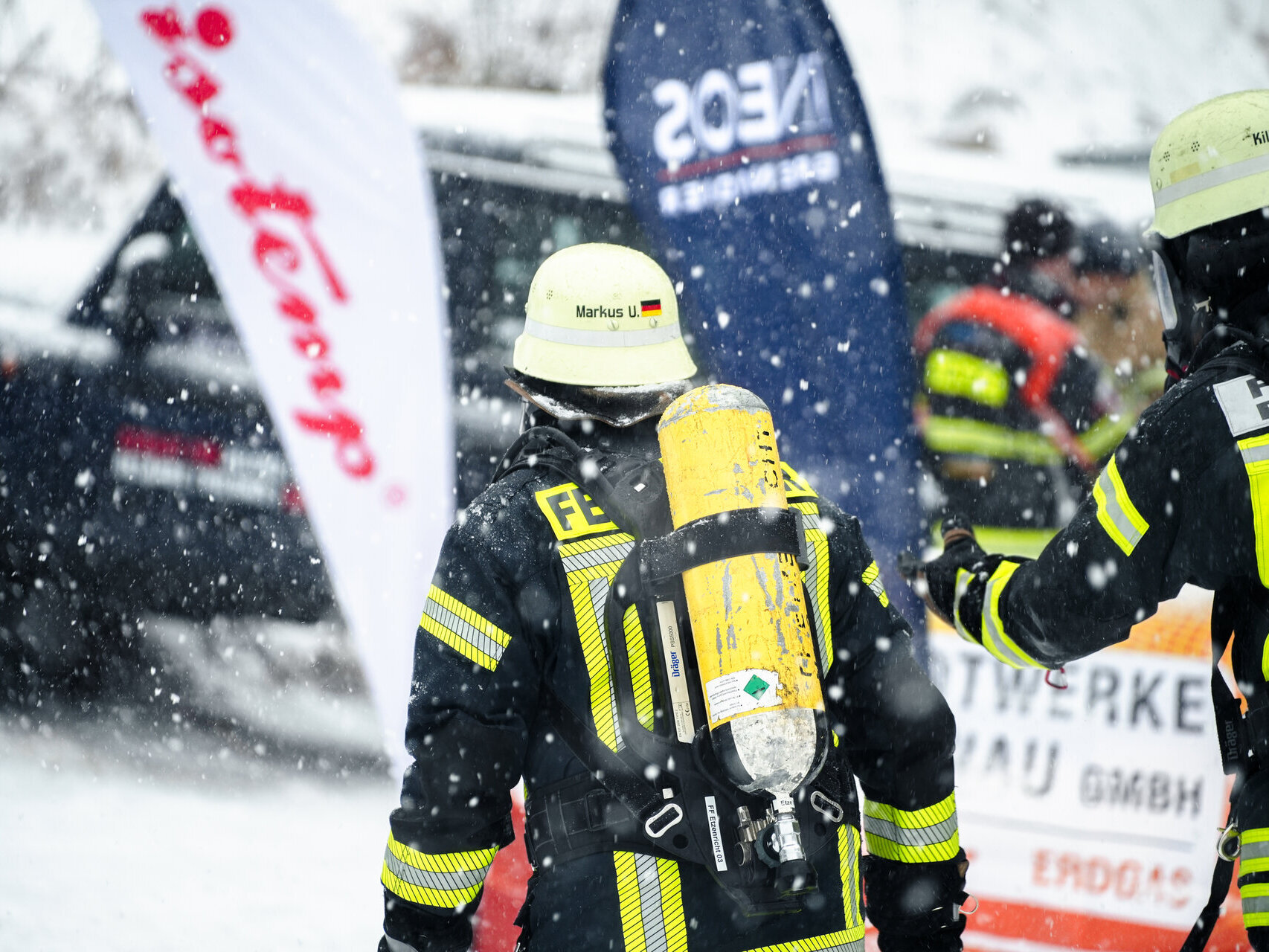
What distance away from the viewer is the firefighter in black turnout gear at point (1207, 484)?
1707 mm

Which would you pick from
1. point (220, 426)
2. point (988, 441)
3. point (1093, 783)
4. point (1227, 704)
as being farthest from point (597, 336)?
point (220, 426)

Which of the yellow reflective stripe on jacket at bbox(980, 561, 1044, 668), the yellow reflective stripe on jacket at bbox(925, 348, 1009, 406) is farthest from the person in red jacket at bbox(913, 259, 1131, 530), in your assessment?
the yellow reflective stripe on jacket at bbox(980, 561, 1044, 668)

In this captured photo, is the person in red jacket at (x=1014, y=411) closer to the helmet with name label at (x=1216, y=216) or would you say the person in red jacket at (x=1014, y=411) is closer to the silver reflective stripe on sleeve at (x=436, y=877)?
the helmet with name label at (x=1216, y=216)

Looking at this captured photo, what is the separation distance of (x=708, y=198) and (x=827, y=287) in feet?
1.79

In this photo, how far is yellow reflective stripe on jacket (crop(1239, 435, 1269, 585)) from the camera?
1654mm

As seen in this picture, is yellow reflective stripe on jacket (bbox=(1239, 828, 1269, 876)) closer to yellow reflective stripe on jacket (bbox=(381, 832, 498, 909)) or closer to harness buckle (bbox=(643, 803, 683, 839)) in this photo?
harness buckle (bbox=(643, 803, 683, 839))

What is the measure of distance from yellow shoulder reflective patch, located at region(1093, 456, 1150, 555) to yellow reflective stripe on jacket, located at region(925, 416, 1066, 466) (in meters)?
2.05

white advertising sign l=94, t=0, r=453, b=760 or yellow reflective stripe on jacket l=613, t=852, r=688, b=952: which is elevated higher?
white advertising sign l=94, t=0, r=453, b=760

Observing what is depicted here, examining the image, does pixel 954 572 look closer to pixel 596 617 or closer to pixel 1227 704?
pixel 1227 704

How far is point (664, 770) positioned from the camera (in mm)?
1509

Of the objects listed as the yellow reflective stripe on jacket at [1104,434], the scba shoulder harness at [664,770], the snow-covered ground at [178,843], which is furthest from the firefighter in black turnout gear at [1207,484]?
the snow-covered ground at [178,843]

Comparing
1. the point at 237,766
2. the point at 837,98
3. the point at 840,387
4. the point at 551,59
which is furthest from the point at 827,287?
the point at 237,766

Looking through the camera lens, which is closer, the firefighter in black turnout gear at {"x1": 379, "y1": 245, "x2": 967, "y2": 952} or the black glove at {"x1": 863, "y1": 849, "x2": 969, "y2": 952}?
the firefighter in black turnout gear at {"x1": 379, "y1": 245, "x2": 967, "y2": 952}

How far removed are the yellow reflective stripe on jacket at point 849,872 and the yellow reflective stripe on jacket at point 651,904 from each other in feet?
Answer: 0.84
